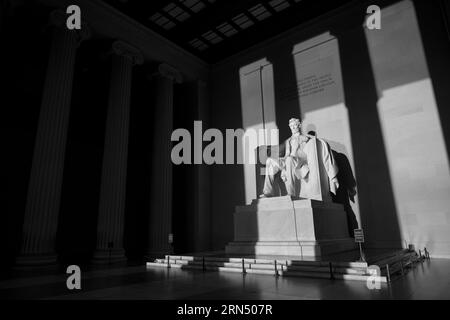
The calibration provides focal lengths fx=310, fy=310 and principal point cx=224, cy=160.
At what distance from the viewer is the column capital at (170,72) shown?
14.8m

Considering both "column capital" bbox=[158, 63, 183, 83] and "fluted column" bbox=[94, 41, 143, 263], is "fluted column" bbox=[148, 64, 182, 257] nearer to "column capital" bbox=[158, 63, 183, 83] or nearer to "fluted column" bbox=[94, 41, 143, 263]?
"column capital" bbox=[158, 63, 183, 83]

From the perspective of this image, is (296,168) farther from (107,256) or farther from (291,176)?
(107,256)

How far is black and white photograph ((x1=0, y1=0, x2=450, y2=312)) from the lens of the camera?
21.7ft

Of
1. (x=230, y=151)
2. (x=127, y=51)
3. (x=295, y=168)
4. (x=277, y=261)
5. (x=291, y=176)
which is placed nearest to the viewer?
(x=277, y=261)

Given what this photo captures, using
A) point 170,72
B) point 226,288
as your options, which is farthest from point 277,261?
point 170,72

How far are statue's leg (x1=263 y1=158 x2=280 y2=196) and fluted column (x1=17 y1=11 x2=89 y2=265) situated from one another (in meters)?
6.65

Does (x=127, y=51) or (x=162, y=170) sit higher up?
(x=127, y=51)

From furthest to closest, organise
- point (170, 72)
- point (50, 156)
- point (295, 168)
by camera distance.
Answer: point (170, 72) < point (295, 168) < point (50, 156)

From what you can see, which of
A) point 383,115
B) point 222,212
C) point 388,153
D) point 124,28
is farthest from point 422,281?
point 124,28

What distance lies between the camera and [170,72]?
1527 centimetres

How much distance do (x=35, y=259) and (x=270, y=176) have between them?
7428 millimetres

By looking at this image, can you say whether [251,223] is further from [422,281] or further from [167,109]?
[167,109]

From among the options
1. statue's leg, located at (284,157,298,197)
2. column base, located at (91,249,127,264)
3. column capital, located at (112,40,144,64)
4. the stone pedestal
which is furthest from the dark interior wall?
column base, located at (91,249,127,264)

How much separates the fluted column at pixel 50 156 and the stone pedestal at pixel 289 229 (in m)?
5.58
